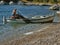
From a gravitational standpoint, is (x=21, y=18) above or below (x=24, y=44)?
below

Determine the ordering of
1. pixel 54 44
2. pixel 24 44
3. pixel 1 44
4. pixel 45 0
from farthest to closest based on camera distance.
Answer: pixel 45 0 → pixel 1 44 → pixel 24 44 → pixel 54 44

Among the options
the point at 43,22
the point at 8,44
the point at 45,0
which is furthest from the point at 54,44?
the point at 45,0

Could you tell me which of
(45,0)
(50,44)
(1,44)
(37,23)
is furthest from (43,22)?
(45,0)

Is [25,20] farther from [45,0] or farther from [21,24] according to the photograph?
[45,0]

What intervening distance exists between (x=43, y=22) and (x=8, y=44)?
16.0 metres

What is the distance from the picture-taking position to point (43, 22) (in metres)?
33.1

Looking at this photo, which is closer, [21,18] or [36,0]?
[21,18]

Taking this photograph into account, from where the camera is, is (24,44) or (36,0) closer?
(24,44)

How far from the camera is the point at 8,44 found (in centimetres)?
1755

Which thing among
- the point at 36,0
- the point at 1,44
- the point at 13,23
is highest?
the point at 1,44

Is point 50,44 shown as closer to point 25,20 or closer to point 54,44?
point 54,44

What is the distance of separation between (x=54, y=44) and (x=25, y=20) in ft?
59.8

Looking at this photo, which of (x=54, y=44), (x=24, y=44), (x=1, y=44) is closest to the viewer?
(x=54, y=44)

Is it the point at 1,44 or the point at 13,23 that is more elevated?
the point at 1,44
